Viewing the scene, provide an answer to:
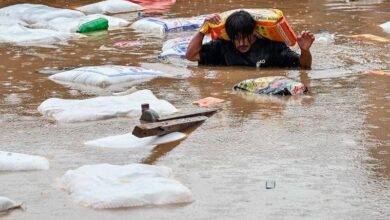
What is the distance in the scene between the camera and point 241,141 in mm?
5129

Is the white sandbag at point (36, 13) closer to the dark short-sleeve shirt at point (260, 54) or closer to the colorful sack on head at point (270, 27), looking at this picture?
the dark short-sleeve shirt at point (260, 54)

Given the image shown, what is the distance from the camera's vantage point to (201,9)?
12188 mm

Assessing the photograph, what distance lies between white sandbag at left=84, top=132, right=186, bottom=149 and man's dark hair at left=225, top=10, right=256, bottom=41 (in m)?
2.16

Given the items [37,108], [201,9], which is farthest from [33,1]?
[37,108]

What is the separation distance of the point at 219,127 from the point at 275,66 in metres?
2.12

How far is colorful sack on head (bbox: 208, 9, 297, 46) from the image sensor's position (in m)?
7.27

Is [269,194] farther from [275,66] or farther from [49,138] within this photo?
[275,66]

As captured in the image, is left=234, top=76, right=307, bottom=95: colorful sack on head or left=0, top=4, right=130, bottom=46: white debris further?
left=0, top=4, right=130, bottom=46: white debris

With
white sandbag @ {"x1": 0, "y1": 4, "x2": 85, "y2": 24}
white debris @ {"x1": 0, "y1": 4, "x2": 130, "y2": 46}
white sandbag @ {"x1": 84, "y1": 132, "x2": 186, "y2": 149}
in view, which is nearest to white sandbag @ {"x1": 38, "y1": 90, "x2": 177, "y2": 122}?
white sandbag @ {"x1": 84, "y1": 132, "x2": 186, "y2": 149}

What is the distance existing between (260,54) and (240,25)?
40 cm

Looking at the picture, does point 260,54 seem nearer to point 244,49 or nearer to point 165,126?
point 244,49

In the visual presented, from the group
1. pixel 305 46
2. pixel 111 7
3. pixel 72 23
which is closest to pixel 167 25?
pixel 72 23

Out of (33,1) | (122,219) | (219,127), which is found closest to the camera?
(122,219)

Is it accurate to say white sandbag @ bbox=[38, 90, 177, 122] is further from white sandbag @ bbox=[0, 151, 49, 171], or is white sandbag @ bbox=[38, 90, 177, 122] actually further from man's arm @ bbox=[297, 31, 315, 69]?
man's arm @ bbox=[297, 31, 315, 69]
